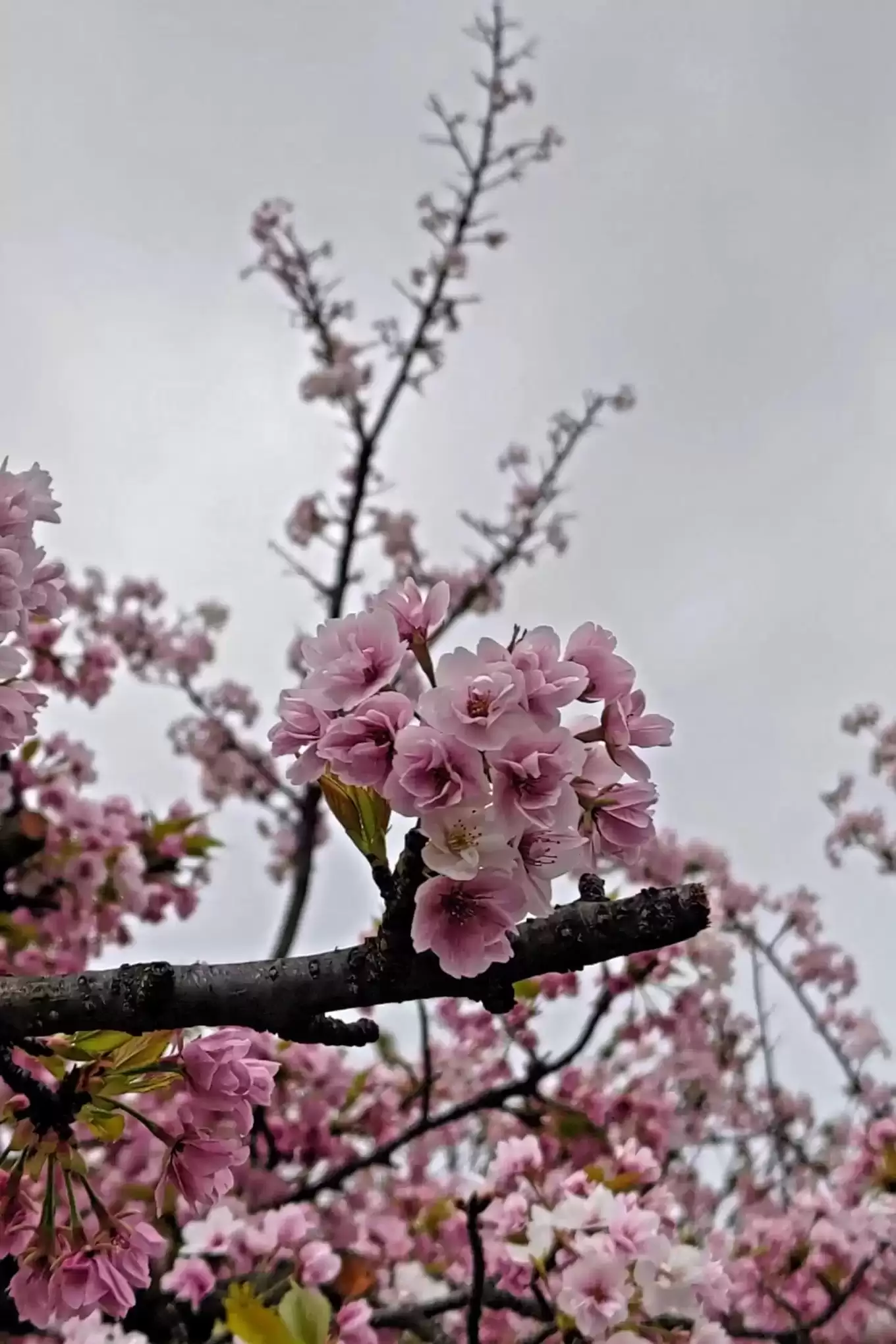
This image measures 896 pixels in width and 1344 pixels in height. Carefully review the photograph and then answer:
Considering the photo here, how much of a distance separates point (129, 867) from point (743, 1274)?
6.90 feet

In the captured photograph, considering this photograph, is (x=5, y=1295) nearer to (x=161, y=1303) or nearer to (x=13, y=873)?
(x=161, y=1303)

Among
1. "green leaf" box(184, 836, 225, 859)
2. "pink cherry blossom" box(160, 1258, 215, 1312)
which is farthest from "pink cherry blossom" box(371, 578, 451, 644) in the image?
"green leaf" box(184, 836, 225, 859)

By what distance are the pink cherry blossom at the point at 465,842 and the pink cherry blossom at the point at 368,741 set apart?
0.07 meters

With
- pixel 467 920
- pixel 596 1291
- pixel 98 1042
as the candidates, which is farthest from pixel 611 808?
pixel 596 1291

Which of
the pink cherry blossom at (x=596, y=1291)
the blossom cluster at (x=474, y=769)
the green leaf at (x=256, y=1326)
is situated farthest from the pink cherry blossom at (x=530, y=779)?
the pink cherry blossom at (x=596, y=1291)

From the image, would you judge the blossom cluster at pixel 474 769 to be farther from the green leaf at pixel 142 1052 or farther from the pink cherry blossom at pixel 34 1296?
the pink cherry blossom at pixel 34 1296

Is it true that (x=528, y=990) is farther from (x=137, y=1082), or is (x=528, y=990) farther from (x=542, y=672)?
(x=542, y=672)

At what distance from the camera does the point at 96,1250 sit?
980mm

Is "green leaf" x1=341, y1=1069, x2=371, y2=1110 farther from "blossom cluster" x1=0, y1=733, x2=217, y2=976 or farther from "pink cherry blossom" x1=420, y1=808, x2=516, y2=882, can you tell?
"pink cherry blossom" x1=420, y1=808, x2=516, y2=882

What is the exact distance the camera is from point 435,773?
0.84 metres

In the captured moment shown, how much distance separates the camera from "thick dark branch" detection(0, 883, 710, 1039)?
85 cm

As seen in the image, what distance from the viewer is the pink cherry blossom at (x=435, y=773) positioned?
819 mm

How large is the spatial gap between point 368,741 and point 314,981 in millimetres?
225

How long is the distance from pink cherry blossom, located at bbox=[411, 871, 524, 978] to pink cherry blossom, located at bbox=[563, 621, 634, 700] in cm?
Result: 22
